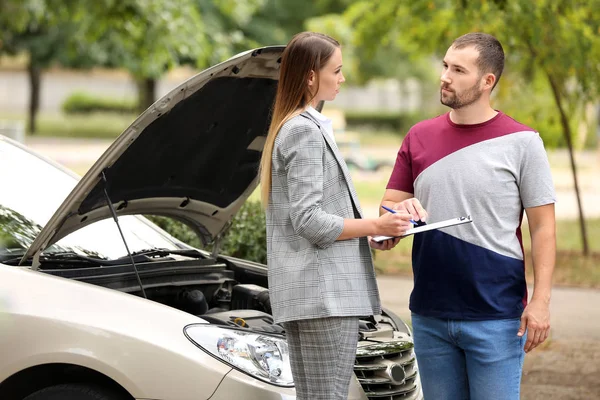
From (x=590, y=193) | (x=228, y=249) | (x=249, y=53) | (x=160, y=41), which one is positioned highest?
(x=160, y=41)

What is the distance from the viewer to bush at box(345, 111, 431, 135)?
43.6 meters

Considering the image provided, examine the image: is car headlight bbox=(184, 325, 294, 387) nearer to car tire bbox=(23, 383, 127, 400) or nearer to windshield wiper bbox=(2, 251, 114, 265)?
car tire bbox=(23, 383, 127, 400)

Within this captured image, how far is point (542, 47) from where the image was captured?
34.1 ft

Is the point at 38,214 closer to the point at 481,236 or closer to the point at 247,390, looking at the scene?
the point at 247,390

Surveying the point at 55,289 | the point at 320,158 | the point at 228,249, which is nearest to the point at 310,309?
the point at 320,158

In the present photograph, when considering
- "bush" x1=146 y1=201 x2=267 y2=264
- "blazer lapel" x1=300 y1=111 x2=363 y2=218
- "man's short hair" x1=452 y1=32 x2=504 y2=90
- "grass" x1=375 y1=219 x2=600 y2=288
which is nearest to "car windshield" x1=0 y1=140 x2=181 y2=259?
"blazer lapel" x1=300 y1=111 x2=363 y2=218

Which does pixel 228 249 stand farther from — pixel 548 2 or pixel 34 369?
pixel 548 2

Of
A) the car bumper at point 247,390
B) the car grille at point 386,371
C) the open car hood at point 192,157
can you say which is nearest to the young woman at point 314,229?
the car bumper at point 247,390

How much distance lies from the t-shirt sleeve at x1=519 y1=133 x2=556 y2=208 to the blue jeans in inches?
17.0

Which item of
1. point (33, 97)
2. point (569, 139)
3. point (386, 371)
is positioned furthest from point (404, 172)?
point (33, 97)

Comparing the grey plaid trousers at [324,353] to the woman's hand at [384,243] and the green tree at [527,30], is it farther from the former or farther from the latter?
the green tree at [527,30]

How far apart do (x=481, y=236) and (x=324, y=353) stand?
674 mm

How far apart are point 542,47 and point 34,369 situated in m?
8.09

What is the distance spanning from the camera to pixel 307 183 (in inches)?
123
